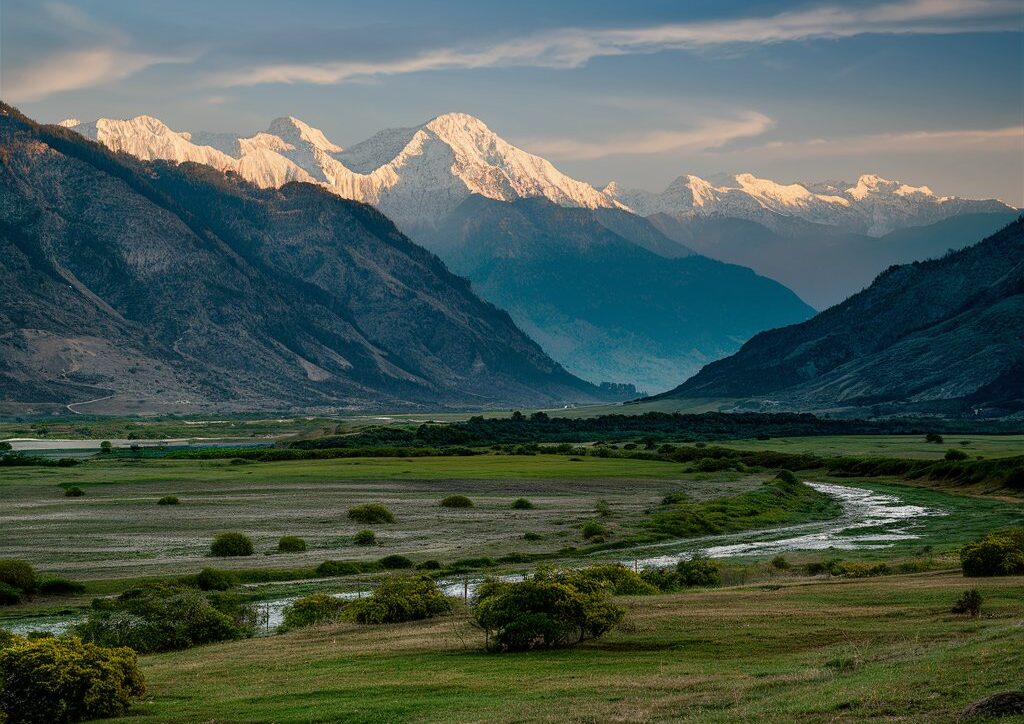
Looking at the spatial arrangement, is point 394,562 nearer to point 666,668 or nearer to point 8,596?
point 8,596

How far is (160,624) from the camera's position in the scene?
42.6 metres

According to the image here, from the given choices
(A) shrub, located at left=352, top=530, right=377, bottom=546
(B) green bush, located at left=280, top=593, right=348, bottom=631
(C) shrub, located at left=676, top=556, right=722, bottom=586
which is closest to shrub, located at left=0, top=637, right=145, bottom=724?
(B) green bush, located at left=280, top=593, right=348, bottom=631

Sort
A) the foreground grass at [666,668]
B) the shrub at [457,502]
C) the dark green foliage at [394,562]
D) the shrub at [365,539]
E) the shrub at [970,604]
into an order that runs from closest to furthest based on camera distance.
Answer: the foreground grass at [666,668] → the shrub at [970,604] → the dark green foliage at [394,562] → the shrub at [365,539] → the shrub at [457,502]

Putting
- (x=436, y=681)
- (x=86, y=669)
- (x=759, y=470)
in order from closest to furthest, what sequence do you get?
(x=86, y=669) → (x=436, y=681) → (x=759, y=470)

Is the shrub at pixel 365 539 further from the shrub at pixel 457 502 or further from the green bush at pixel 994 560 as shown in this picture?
the green bush at pixel 994 560

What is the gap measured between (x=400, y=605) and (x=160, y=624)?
299 inches

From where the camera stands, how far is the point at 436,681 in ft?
104

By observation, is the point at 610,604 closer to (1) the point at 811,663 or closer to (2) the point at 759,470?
(1) the point at 811,663

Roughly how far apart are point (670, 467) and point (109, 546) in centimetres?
7616

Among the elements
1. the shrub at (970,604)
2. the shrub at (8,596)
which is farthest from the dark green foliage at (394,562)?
the shrub at (970,604)

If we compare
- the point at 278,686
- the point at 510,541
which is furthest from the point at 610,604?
the point at 510,541

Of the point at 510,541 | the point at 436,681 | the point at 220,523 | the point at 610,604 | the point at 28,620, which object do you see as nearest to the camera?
the point at 436,681

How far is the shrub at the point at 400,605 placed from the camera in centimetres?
4444

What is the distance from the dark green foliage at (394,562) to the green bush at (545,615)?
24319 mm
